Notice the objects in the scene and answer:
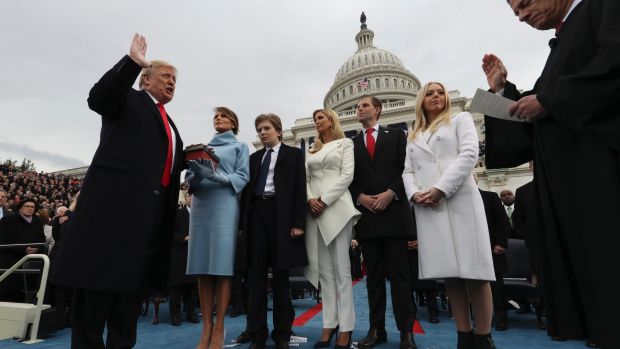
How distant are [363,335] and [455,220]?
170cm

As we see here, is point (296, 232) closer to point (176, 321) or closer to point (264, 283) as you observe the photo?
point (264, 283)

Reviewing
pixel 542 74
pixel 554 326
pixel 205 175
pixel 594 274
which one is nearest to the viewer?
pixel 594 274

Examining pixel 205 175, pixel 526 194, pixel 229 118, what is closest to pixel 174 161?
pixel 205 175

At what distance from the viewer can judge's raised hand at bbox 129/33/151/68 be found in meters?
1.75

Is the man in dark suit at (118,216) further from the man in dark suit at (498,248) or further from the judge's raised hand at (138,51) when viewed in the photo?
the man in dark suit at (498,248)

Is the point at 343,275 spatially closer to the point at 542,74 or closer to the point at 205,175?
the point at 205,175

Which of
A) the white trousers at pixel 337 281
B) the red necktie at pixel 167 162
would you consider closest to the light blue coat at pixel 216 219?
the red necktie at pixel 167 162

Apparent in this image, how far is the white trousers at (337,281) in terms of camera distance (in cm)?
277

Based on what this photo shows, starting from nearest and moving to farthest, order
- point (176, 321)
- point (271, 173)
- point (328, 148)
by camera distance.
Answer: point (271, 173) → point (328, 148) → point (176, 321)

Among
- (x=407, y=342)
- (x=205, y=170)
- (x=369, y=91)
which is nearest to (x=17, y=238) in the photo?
(x=205, y=170)

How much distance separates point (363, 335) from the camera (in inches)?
128

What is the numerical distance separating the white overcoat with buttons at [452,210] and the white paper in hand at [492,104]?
89cm

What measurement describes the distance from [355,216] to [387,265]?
1.64 ft

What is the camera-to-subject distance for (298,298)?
697 centimetres
